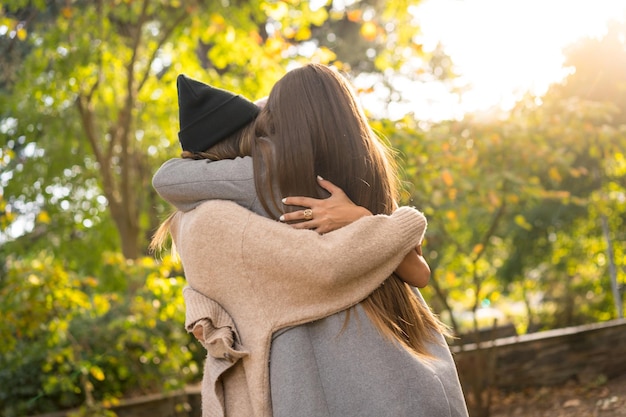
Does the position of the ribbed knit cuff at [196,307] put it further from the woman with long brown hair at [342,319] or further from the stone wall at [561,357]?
the stone wall at [561,357]

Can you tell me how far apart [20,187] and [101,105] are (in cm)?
148

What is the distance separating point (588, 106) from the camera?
514 centimetres

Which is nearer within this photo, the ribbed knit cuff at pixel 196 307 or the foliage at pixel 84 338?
the ribbed knit cuff at pixel 196 307

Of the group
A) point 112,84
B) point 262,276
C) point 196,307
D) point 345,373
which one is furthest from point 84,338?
point 345,373

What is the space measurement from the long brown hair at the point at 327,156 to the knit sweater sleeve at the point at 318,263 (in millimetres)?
88

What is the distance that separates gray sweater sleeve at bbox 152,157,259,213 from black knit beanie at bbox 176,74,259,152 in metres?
0.08

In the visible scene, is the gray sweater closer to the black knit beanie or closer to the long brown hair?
the long brown hair

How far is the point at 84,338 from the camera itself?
626 centimetres

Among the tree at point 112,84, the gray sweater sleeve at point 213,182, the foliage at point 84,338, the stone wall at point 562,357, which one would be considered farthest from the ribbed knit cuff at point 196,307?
the stone wall at point 562,357

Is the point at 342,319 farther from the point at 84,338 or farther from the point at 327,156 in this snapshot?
the point at 84,338

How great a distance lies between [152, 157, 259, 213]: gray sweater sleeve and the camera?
2.13 m

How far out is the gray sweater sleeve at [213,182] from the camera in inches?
83.8

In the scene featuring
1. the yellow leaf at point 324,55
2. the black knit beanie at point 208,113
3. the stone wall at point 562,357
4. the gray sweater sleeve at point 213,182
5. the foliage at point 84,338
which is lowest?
the stone wall at point 562,357

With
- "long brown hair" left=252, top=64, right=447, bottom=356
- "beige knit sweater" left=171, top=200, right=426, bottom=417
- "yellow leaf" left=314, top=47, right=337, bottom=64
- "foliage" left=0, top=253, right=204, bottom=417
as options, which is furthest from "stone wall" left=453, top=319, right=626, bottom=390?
"beige knit sweater" left=171, top=200, right=426, bottom=417
